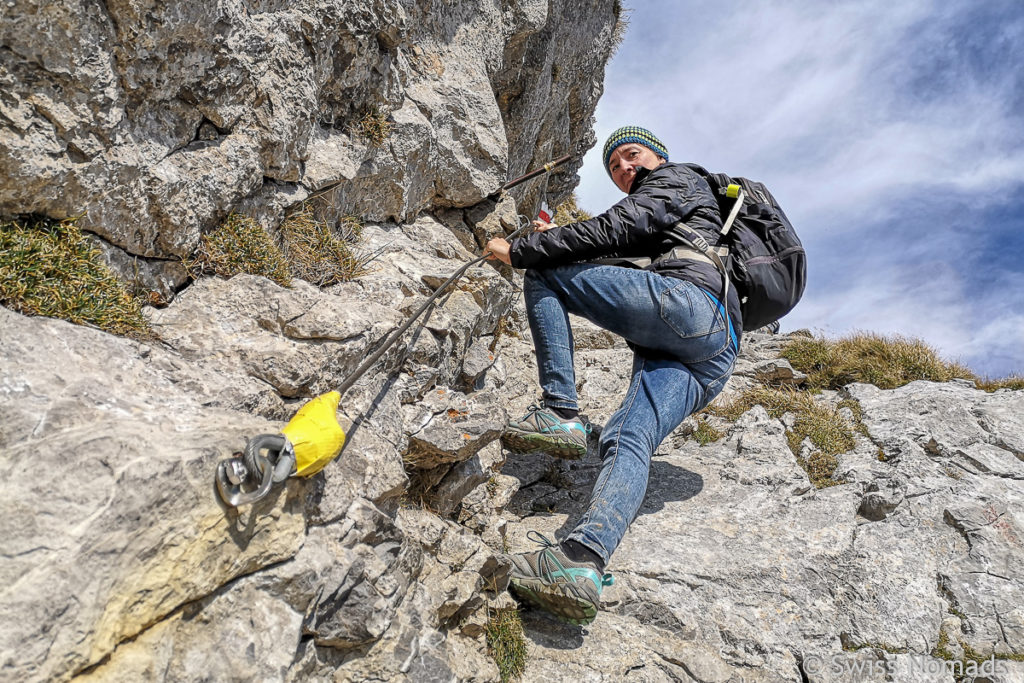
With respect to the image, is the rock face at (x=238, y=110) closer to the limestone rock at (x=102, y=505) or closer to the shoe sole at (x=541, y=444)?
the limestone rock at (x=102, y=505)

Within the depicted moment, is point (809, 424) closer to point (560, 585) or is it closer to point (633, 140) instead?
point (633, 140)

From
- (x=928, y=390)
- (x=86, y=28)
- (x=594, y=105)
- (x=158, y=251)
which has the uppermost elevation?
(x=594, y=105)

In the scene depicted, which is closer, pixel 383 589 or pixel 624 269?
pixel 383 589

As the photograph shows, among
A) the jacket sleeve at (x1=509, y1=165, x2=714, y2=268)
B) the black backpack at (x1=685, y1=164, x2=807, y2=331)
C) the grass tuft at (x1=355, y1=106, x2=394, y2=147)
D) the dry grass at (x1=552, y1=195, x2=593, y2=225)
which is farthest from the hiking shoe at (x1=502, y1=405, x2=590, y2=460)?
the dry grass at (x1=552, y1=195, x2=593, y2=225)

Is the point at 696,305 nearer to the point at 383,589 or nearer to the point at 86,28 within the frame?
the point at 383,589

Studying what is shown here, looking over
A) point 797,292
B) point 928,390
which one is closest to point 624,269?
point 797,292

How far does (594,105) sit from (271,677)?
38.7ft

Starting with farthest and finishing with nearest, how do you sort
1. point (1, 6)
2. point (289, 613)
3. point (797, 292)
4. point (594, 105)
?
point (594, 105) → point (797, 292) → point (1, 6) → point (289, 613)

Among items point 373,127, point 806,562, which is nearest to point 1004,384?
point 806,562

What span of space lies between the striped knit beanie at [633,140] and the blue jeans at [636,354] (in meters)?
1.74

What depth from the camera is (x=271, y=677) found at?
10.2 feet

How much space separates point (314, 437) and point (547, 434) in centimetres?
243

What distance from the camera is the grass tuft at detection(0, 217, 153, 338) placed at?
3.63m

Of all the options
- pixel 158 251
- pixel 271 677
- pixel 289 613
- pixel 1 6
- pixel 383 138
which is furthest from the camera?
pixel 383 138
